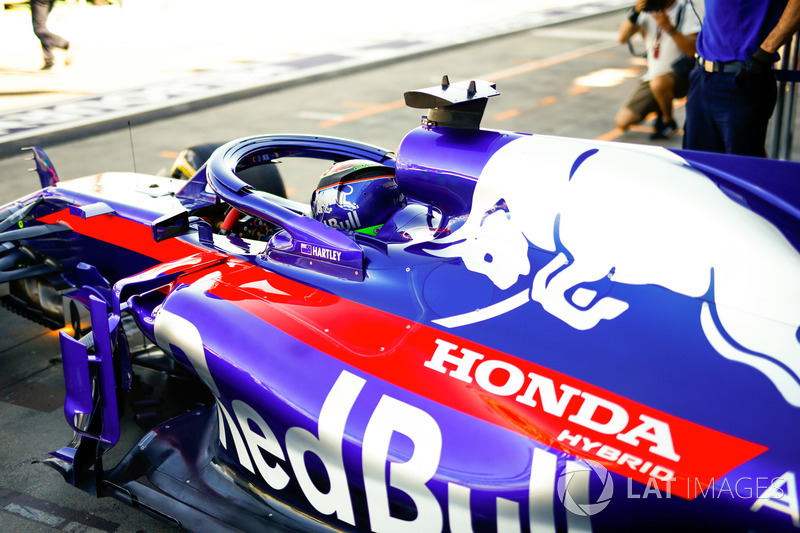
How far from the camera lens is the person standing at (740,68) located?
13.3ft

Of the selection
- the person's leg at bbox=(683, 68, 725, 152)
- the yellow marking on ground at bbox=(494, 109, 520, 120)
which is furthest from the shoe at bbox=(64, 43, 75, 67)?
the person's leg at bbox=(683, 68, 725, 152)

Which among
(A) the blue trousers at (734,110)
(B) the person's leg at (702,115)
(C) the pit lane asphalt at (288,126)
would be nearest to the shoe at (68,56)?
(C) the pit lane asphalt at (288,126)

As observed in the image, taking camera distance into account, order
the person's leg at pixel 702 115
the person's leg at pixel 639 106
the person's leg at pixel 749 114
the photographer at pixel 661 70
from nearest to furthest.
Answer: the person's leg at pixel 749 114 → the person's leg at pixel 702 115 → the photographer at pixel 661 70 → the person's leg at pixel 639 106

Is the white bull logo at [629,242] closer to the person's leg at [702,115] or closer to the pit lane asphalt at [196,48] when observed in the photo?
the person's leg at [702,115]

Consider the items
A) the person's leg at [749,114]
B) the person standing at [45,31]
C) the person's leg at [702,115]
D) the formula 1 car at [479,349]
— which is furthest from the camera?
the person standing at [45,31]

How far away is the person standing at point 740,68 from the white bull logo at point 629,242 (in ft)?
6.49

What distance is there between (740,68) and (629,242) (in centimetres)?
241

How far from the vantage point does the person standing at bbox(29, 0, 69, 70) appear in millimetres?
12781

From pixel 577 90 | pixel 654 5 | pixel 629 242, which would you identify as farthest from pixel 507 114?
pixel 629 242

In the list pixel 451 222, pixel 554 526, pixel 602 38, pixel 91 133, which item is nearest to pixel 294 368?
pixel 451 222

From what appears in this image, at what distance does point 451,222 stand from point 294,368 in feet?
2.54

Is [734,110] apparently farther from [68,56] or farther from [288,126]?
[68,56]

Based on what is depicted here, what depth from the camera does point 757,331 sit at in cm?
204

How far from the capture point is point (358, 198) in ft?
9.66
